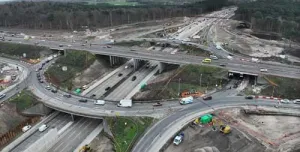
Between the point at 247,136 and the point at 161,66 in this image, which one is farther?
the point at 161,66

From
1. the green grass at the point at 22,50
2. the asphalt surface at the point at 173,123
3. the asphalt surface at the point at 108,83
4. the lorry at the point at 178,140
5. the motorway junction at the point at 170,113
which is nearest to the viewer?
the asphalt surface at the point at 173,123

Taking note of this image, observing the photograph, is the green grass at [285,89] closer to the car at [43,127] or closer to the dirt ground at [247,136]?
the dirt ground at [247,136]

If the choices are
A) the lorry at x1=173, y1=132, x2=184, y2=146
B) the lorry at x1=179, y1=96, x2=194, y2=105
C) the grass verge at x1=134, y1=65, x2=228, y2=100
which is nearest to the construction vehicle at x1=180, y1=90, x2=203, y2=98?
the grass verge at x1=134, y1=65, x2=228, y2=100

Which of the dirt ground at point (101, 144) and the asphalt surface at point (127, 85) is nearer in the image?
the dirt ground at point (101, 144)

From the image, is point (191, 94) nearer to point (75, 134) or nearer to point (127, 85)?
point (127, 85)

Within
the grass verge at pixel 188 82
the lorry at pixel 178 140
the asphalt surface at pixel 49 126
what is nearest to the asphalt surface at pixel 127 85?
the grass verge at pixel 188 82

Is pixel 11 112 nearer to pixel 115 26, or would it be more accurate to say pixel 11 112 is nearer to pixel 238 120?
pixel 238 120

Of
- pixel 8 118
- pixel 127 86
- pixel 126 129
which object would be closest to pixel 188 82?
pixel 127 86

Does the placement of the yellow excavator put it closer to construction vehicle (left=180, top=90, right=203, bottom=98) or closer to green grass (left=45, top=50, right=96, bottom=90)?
construction vehicle (left=180, top=90, right=203, bottom=98)
